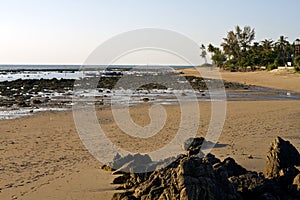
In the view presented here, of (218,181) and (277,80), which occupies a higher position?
(218,181)

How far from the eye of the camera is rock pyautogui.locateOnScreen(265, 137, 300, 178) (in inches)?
299

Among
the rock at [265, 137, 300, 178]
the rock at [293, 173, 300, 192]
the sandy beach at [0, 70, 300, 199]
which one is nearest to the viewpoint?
the rock at [293, 173, 300, 192]

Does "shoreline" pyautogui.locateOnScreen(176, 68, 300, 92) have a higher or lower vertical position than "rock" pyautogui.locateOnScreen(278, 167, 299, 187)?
lower

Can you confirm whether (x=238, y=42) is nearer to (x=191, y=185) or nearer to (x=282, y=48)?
(x=282, y=48)

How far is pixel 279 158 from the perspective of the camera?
7.68m

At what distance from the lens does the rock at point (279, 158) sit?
7598 millimetres

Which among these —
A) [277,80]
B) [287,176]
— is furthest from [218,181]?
[277,80]

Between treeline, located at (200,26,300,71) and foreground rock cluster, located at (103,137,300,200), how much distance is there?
240 ft

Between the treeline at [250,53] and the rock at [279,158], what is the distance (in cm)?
7282

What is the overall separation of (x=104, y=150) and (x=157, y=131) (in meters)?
3.79

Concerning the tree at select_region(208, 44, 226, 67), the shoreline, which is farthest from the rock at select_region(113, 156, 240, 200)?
the tree at select_region(208, 44, 226, 67)

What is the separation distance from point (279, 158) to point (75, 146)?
6.62m

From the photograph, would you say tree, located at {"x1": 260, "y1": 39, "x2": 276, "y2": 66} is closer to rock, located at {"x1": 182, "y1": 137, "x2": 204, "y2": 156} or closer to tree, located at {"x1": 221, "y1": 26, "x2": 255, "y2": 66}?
tree, located at {"x1": 221, "y1": 26, "x2": 255, "y2": 66}

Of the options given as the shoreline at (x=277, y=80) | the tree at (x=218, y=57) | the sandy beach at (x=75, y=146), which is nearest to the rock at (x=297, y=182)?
the sandy beach at (x=75, y=146)
